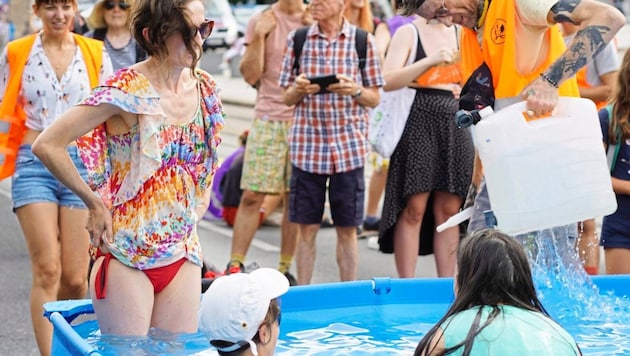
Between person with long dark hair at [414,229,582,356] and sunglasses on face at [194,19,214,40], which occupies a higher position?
sunglasses on face at [194,19,214,40]

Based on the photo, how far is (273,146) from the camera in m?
8.48

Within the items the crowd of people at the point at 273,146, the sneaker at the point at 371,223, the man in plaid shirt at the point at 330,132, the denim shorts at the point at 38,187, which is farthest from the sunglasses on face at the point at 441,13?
the sneaker at the point at 371,223

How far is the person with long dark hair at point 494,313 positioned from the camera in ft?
11.8

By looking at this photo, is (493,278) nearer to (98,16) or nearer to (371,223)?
(98,16)

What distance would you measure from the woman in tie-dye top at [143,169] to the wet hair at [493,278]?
136cm

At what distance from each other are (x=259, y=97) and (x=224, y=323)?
5.00 metres

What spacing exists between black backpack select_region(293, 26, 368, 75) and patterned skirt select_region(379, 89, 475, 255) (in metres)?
0.43

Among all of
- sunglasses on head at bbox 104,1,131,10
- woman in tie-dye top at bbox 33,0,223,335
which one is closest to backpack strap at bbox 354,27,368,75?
sunglasses on head at bbox 104,1,131,10

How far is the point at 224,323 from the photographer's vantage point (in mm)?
3869

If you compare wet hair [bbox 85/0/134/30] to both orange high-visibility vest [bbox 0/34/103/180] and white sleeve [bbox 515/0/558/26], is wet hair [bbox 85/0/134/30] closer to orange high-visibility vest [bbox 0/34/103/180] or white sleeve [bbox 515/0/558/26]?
orange high-visibility vest [bbox 0/34/103/180]

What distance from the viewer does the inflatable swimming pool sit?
5586mm

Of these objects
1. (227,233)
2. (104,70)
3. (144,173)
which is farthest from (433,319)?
(227,233)

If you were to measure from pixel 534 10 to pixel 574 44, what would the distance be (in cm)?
21

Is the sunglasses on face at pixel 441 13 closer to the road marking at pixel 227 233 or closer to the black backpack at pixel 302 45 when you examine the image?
the black backpack at pixel 302 45
